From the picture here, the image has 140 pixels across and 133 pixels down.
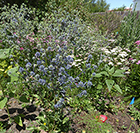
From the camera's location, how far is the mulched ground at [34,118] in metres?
1.74

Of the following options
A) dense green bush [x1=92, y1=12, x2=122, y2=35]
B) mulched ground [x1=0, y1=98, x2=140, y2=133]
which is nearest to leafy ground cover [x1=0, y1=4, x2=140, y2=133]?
mulched ground [x1=0, y1=98, x2=140, y2=133]

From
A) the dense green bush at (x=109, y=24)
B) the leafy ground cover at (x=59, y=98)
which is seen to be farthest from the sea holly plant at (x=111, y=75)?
the dense green bush at (x=109, y=24)

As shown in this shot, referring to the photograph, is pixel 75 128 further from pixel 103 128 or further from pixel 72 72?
pixel 72 72

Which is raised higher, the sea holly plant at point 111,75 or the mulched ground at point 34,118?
the sea holly plant at point 111,75

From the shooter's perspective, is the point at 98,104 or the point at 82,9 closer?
the point at 98,104

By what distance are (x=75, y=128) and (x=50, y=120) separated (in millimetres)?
474

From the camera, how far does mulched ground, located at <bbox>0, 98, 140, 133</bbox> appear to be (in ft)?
5.69

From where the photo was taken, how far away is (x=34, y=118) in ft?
6.15

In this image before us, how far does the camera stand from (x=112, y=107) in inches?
95.3

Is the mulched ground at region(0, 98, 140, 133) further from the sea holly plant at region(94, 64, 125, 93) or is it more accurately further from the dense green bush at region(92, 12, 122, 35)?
the dense green bush at region(92, 12, 122, 35)

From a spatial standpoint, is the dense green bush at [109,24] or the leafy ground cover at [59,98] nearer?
the leafy ground cover at [59,98]

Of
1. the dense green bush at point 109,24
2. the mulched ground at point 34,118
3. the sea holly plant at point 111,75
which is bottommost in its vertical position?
the mulched ground at point 34,118

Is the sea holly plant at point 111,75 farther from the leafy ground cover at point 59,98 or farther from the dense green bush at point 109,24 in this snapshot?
the dense green bush at point 109,24

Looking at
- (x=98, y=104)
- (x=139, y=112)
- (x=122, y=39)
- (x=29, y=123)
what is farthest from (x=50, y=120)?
(x=122, y=39)
